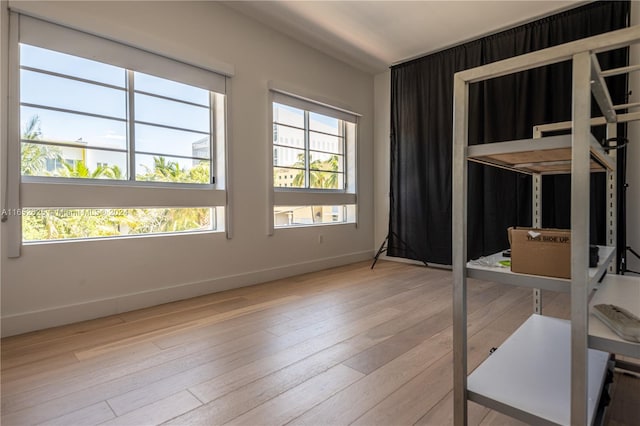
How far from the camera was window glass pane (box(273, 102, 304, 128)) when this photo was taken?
384 centimetres

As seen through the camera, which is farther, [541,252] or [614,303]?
[614,303]

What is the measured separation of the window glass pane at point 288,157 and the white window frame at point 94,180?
0.76 metres

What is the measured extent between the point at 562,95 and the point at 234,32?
3355 mm

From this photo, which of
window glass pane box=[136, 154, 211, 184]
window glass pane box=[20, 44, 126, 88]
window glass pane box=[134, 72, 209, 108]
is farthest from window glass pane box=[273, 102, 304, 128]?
window glass pane box=[20, 44, 126, 88]

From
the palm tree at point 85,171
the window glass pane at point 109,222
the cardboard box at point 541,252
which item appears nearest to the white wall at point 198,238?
the window glass pane at point 109,222

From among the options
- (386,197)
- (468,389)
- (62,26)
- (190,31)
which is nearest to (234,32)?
(190,31)

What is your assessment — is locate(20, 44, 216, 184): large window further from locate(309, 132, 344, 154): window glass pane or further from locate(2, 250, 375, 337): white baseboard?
locate(309, 132, 344, 154): window glass pane

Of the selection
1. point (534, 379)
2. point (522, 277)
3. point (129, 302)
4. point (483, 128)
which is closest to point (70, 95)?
point (129, 302)

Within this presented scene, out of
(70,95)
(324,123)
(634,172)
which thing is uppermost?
(324,123)

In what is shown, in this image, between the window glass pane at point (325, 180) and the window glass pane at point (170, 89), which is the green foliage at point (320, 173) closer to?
the window glass pane at point (325, 180)

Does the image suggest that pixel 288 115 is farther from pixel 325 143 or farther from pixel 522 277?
pixel 522 277

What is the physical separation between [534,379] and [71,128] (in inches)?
124

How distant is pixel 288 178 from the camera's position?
13.1 feet

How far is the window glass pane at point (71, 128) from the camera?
7.45 ft
